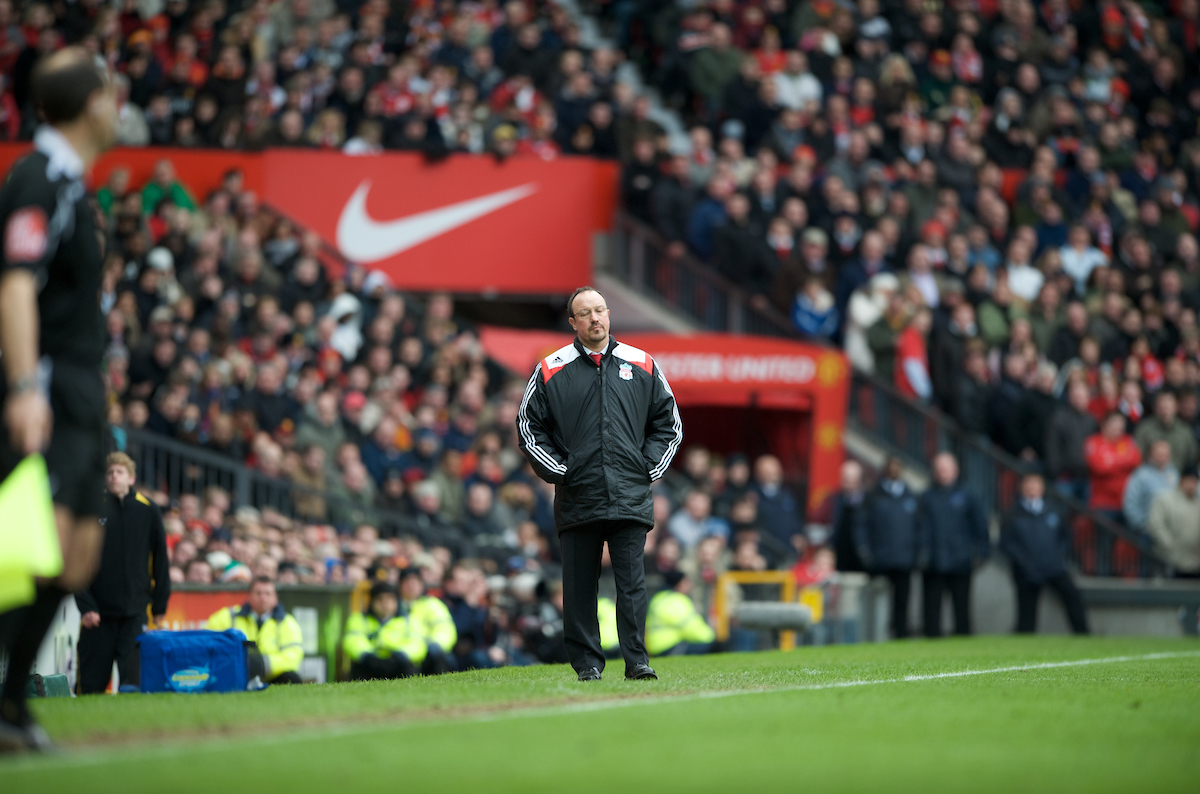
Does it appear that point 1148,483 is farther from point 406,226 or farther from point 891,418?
point 406,226

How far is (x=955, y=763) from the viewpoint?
18.4 feet

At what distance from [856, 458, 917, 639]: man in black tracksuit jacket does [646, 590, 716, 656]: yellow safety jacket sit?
9.71 feet

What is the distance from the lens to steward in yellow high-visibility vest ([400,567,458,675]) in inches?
561

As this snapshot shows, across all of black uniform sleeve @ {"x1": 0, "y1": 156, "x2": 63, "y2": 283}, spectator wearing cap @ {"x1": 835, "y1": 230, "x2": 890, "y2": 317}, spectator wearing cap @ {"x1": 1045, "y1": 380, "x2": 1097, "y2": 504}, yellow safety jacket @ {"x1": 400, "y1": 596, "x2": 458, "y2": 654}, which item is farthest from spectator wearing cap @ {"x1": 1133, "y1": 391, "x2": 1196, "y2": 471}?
black uniform sleeve @ {"x1": 0, "y1": 156, "x2": 63, "y2": 283}

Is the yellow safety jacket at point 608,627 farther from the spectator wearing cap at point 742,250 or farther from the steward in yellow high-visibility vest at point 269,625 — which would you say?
the spectator wearing cap at point 742,250

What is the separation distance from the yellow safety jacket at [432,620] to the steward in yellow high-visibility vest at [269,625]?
168 centimetres

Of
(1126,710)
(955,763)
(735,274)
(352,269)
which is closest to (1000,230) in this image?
(735,274)

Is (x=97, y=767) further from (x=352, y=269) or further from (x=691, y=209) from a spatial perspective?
(x=691, y=209)

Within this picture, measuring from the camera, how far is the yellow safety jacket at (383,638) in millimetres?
14055

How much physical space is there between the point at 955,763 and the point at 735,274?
53.4 ft

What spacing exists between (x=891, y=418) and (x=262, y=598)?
33.3ft

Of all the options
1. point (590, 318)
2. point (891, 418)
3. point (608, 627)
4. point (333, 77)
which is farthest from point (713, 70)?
point (590, 318)

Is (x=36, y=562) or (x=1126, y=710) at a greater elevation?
(x=36, y=562)

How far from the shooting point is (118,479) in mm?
11461
